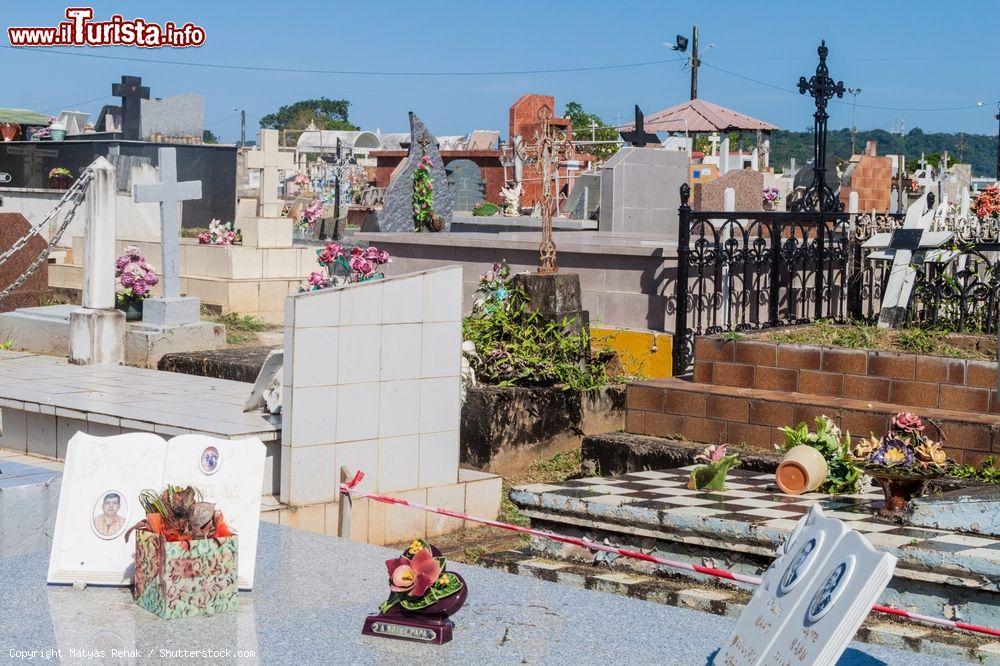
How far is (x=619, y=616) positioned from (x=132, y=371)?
580 cm

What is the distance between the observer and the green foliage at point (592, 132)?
4223cm

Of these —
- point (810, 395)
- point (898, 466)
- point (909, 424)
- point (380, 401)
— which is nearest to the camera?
point (898, 466)

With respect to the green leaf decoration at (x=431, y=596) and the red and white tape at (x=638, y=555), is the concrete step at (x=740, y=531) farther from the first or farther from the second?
the green leaf decoration at (x=431, y=596)

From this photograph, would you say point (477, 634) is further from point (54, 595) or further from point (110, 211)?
point (110, 211)

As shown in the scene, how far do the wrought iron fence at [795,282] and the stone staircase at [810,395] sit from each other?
100 cm

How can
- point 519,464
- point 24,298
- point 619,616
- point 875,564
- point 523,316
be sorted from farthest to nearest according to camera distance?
1. point 24,298
2. point 523,316
3. point 519,464
4. point 619,616
5. point 875,564

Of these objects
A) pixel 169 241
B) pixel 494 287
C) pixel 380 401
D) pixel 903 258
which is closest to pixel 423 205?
pixel 169 241

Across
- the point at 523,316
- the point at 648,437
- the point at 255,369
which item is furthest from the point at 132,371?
the point at 648,437

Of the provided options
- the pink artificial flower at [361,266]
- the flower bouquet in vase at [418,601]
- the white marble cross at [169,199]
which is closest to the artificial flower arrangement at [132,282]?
the white marble cross at [169,199]

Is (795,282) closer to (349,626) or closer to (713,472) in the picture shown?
(713,472)

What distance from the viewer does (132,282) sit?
10883mm

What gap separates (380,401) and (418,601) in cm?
279

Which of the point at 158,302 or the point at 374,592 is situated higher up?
the point at 158,302

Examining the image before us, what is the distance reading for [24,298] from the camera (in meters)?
13.4
